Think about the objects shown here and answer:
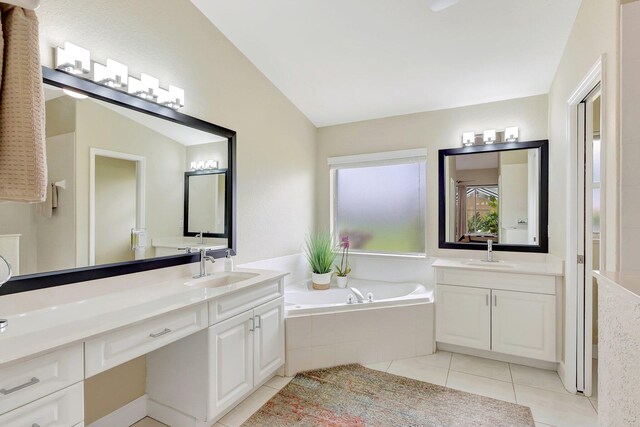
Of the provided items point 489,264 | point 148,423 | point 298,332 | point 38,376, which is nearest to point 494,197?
point 489,264

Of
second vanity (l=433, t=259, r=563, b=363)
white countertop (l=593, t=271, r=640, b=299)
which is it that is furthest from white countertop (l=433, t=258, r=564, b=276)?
white countertop (l=593, t=271, r=640, b=299)

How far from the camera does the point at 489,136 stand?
317 centimetres

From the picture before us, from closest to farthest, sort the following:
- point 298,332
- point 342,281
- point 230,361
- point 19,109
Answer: point 19,109 < point 230,361 < point 298,332 < point 342,281

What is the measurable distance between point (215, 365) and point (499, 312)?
7.65 feet

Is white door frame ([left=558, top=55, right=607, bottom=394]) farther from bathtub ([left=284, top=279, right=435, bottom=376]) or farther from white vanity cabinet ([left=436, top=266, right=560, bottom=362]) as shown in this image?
bathtub ([left=284, top=279, right=435, bottom=376])

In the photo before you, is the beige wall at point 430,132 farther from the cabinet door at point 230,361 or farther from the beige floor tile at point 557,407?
the cabinet door at point 230,361

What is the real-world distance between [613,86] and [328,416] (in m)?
2.44

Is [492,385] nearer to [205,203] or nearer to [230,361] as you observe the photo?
[230,361]

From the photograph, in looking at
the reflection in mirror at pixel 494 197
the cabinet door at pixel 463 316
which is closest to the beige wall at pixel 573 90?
the reflection in mirror at pixel 494 197

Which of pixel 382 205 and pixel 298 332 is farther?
pixel 382 205

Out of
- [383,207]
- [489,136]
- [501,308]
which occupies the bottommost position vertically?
[501,308]

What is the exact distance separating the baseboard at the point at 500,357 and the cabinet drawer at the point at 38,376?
2.81 meters

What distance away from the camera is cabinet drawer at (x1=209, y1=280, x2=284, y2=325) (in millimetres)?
1873

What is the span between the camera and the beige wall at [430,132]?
308cm
